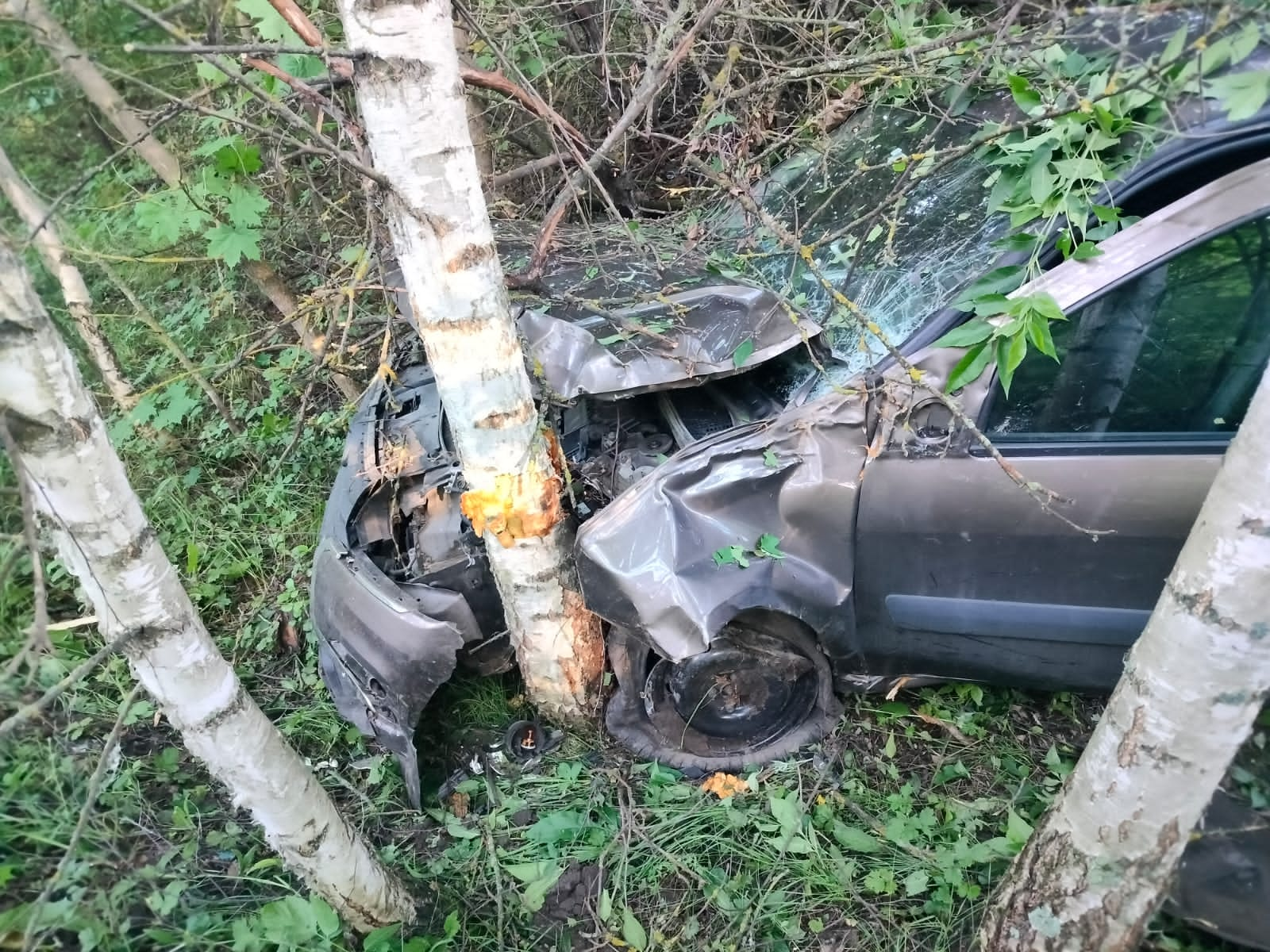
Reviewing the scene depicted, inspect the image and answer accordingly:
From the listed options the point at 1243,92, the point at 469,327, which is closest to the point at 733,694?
the point at 469,327

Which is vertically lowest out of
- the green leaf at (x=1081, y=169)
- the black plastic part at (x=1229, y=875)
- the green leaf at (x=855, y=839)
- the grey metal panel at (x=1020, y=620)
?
the green leaf at (x=855, y=839)

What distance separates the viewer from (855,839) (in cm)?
219

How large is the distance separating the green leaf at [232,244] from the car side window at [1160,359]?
2.40 m

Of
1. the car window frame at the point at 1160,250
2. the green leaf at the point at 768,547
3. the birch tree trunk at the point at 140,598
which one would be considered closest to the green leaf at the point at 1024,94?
the car window frame at the point at 1160,250

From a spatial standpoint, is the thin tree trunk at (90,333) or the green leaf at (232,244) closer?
the green leaf at (232,244)

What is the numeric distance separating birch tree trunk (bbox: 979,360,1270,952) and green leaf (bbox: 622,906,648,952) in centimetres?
84

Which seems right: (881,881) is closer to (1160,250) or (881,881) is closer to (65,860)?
(1160,250)

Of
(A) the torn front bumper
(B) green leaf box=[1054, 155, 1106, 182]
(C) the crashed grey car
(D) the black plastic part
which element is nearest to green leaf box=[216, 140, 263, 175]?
(A) the torn front bumper

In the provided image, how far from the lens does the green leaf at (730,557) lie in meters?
2.10

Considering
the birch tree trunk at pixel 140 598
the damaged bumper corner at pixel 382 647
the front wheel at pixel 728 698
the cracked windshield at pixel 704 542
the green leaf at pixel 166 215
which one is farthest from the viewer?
the green leaf at pixel 166 215

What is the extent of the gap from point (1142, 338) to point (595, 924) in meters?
1.98

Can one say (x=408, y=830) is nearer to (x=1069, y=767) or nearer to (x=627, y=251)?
(x=1069, y=767)

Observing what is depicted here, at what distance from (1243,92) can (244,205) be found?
8.98 feet

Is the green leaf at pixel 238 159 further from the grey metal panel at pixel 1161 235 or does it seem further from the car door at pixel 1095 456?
the grey metal panel at pixel 1161 235
